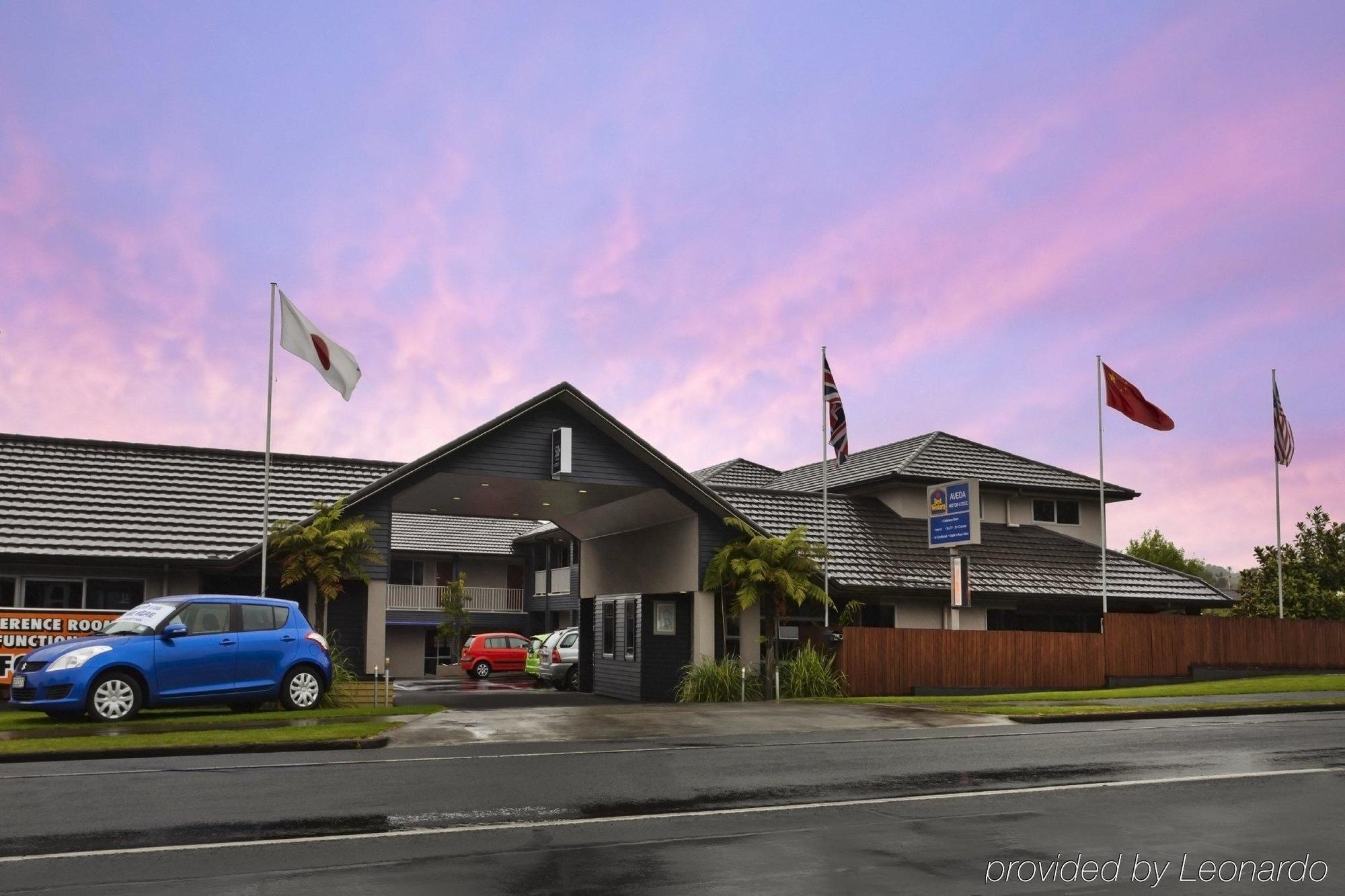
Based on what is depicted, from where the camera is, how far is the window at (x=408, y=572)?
181 feet

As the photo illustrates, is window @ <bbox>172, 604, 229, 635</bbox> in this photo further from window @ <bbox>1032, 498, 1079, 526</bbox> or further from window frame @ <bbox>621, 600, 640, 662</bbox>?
window @ <bbox>1032, 498, 1079, 526</bbox>

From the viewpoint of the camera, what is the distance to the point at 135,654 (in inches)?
728

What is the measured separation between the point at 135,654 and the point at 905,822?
43.0 ft

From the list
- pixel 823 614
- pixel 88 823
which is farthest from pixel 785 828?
pixel 823 614

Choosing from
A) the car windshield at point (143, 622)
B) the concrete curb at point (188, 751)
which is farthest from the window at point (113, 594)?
the concrete curb at point (188, 751)

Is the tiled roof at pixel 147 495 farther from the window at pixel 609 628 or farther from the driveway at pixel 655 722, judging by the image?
the window at pixel 609 628

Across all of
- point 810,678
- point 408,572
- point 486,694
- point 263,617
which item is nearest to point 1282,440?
point 810,678

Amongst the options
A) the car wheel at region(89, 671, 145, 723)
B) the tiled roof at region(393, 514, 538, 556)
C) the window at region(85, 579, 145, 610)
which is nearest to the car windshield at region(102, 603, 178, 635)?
the car wheel at region(89, 671, 145, 723)

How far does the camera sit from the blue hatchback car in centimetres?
1812

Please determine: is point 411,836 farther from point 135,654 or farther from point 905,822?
point 135,654

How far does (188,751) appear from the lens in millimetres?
15211

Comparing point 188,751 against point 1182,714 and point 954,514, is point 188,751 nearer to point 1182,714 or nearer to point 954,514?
point 1182,714

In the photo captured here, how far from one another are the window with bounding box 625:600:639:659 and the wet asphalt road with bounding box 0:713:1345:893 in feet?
52.6

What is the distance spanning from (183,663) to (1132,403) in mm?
24936
